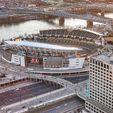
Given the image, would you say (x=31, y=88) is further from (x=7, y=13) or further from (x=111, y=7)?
(x=111, y=7)

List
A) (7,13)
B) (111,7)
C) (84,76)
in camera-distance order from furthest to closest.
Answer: (111,7), (7,13), (84,76)

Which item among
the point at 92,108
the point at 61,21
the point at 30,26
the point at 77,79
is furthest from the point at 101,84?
the point at 61,21

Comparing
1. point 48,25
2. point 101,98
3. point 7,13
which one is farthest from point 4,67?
point 7,13

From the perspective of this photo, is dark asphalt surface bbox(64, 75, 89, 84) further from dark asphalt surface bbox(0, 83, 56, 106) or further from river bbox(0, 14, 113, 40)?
river bbox(0, 14, 113, 40)

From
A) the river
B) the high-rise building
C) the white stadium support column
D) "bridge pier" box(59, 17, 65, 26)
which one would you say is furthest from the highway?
"bridge pier" box(59, 17, 65, 26)

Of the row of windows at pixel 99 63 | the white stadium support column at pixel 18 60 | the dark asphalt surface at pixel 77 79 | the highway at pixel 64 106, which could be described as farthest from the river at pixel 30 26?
the row of windows at pixel 99 63
